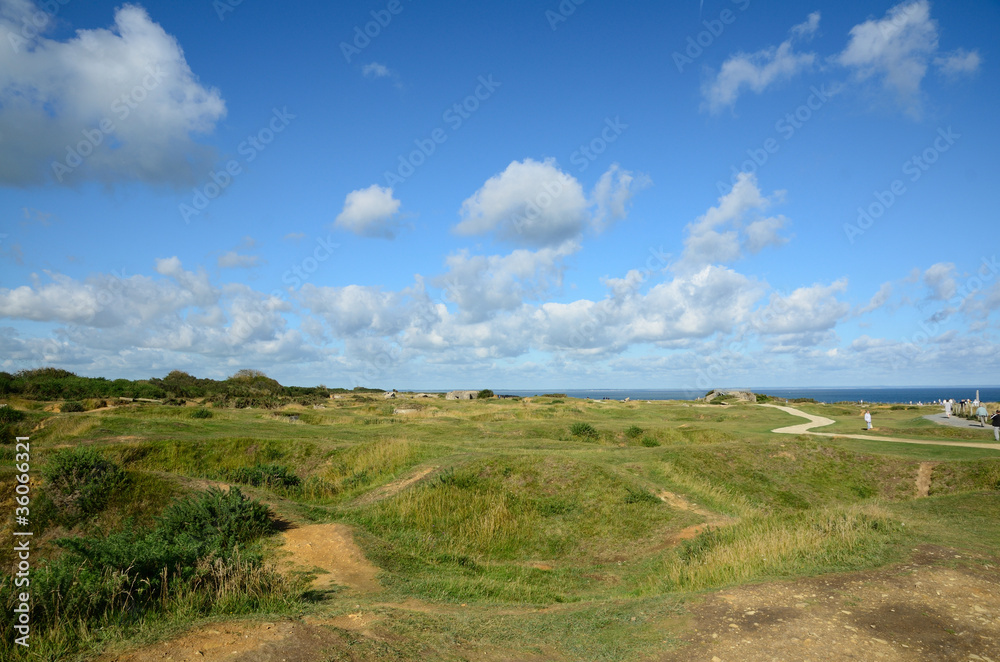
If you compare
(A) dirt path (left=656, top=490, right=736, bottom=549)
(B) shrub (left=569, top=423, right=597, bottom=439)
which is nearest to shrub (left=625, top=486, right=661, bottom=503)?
(A) dirt path (left=656, top=490, right=736, bottom=549)

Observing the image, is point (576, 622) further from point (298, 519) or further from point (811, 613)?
point (298, 519)

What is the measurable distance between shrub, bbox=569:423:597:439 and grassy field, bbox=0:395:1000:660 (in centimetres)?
128

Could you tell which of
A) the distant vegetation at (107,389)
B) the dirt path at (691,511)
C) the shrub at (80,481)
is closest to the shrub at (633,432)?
the dirt path at (691,511)

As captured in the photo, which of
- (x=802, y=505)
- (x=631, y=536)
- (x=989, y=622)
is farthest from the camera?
(x=802, y=505)

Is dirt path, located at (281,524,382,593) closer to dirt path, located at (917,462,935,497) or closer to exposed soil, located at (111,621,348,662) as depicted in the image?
exposed soil, located at (111,621,348,662)

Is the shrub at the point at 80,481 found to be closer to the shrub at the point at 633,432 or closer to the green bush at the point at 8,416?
the green bush at the point at 8,416

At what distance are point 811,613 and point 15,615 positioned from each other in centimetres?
1092

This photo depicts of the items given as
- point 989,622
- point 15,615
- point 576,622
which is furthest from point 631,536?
point 15,615

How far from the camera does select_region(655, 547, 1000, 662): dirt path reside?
6605 millimetres

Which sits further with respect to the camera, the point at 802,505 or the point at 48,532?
the point at 802,505

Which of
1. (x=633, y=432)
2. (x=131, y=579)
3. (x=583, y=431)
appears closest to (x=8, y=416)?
(x=131, y=579)

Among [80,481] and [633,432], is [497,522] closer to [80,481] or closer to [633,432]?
[80,481]

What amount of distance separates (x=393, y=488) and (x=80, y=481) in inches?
369

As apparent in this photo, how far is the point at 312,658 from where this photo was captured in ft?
19.1
